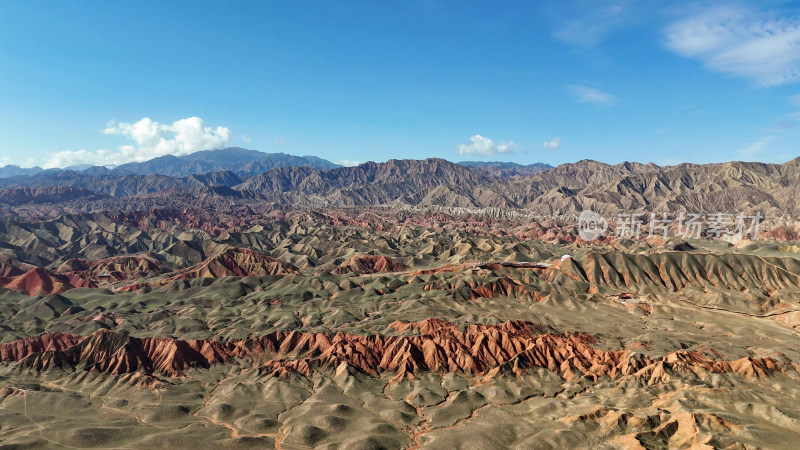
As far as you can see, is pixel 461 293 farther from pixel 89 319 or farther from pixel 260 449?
pixel 89 319

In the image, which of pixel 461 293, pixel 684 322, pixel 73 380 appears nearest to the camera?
pixel 73 380

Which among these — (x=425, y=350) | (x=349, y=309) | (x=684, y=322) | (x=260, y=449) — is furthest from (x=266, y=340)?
(x=684, y=322)

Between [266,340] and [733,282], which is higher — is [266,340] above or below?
below

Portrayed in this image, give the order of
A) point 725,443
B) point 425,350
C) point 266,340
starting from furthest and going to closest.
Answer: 1. point 266,340
2. point 425,350
3. point 725,443

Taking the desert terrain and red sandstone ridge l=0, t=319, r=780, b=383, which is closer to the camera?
the desert terrain

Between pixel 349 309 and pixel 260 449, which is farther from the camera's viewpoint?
pixel 349 309

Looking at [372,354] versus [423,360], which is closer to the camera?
[423,360]

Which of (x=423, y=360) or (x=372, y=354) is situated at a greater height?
(x=372, y=354)

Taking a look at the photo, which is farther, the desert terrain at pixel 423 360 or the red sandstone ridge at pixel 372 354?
the red sandstone ridge at pixel 372 354
